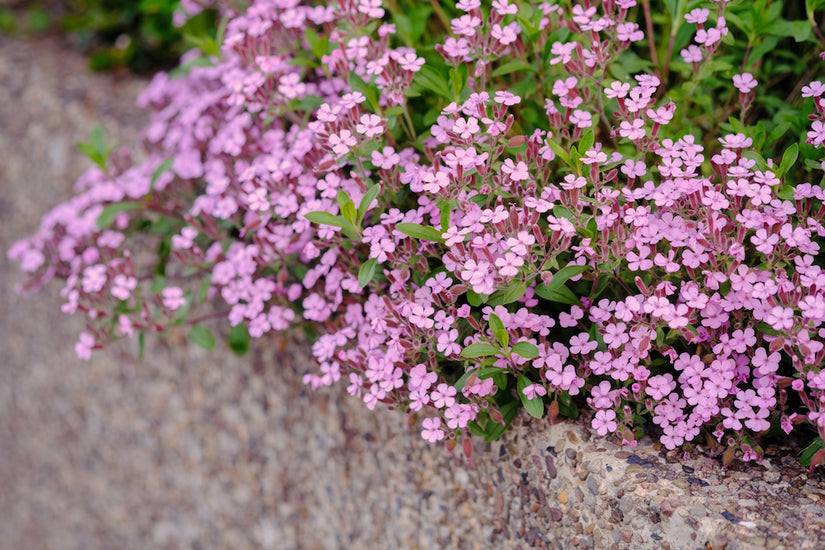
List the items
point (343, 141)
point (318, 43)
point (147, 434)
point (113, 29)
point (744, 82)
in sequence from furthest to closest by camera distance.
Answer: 1. point (113, 29)
2. point (147, 434)
3. point (318, 43)
4. point (744, 82)
5. point (343, 141)

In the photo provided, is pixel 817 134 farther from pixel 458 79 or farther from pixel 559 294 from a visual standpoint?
pixel 458 79

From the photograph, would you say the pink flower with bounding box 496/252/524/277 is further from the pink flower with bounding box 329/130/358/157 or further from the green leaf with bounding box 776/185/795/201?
the green leaf with bounding box 776/185/795/201

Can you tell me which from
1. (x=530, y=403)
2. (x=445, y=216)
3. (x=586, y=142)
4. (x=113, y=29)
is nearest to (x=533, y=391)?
(x=530, y=403)

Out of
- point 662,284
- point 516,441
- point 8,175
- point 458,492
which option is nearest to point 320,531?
point 458,492

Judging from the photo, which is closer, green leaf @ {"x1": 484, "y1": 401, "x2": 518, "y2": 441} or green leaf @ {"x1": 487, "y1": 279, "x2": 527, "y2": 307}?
green leaf @ {"x1": 487, "y1": 279, "x2": 527, "y2": 307}

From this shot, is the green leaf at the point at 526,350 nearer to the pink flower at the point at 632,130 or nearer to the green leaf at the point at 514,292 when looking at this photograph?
the green leaf at the point at 514,292

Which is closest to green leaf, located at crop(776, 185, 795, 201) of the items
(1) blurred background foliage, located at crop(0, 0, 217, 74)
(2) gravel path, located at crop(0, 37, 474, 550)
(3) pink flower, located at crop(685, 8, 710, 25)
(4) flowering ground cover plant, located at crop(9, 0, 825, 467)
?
(4) flowering ground cover plant, located at crop(9, 0, 825, 467)
